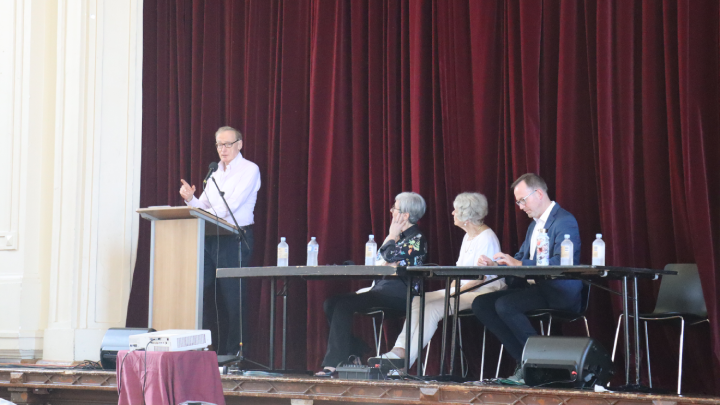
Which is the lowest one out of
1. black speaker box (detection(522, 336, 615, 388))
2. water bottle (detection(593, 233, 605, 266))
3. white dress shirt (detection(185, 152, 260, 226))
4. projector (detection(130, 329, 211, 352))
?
black speaker box (detection(522, 336, 615, 388))

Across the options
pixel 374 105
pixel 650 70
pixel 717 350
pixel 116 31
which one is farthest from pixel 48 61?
pixel 717 350

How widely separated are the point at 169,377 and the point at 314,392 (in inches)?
43.5

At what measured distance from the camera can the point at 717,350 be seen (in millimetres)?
3912

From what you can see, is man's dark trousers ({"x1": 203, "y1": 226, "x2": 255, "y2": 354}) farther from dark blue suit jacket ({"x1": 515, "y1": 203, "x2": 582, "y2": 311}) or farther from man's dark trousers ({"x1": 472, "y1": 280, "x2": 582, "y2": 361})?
dark blue suit jacket ({"x1": 515, "y1": 203, "x2": 582, "y2": 311})

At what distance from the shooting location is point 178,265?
185 inches

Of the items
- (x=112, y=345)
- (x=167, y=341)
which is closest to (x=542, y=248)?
(x=167, y=341)

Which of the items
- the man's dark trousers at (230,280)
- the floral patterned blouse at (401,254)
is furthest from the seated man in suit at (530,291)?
the man's dark trousers at (230,280)

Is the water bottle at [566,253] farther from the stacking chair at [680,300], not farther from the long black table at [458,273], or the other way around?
the stacking chair at [680,300]

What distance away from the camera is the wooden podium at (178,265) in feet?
15.1

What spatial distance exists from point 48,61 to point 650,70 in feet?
13.9

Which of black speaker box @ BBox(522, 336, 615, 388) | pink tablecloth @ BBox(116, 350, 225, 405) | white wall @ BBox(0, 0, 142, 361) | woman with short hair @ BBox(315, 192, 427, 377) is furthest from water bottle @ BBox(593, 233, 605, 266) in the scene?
white wall @ BBox(0, 0, 142, 361)

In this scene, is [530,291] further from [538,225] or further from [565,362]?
[565,362]

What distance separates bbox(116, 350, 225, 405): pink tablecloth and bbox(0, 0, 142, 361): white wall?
2818mm

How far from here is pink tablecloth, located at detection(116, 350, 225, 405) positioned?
9.36 ft
